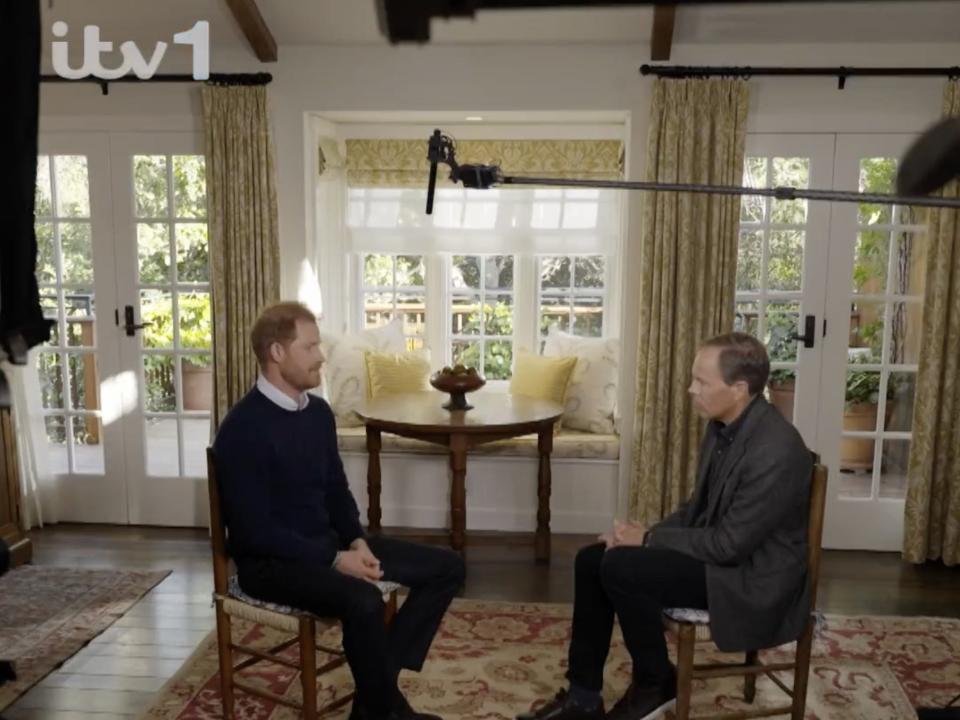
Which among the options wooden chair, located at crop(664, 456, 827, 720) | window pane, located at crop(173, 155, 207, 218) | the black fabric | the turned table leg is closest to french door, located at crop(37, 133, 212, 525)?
window pane, located at crop(173, 155, 207, 218)

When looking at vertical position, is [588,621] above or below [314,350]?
below

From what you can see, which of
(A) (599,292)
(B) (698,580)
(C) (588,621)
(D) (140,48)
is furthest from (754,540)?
(D) (140,48)

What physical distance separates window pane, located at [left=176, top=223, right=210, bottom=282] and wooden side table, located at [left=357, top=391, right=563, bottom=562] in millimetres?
1146

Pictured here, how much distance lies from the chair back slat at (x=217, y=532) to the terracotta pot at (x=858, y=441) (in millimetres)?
3084

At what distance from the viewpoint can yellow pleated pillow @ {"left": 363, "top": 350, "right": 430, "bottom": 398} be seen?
14.8 ft

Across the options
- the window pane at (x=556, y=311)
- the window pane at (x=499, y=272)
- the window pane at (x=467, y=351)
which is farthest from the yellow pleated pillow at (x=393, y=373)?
the window pane at (x=556, y=311)

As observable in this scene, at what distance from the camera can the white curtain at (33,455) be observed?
4379 mm

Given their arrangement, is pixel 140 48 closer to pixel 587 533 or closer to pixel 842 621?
pixel 587 533

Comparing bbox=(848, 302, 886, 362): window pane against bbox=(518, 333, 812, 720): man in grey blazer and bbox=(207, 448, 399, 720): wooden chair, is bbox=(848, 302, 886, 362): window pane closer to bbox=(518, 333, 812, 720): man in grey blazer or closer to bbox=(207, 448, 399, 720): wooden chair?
bbox=(518, 333, 812, 720): man in grey blazer

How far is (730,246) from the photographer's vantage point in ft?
13.1

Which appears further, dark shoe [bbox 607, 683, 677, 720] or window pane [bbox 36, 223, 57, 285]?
window pane [bbox 36, 223, 57, 285]

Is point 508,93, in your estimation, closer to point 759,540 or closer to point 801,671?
point 759,540

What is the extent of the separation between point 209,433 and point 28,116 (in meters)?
4.08

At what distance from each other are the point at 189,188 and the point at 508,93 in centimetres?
167
